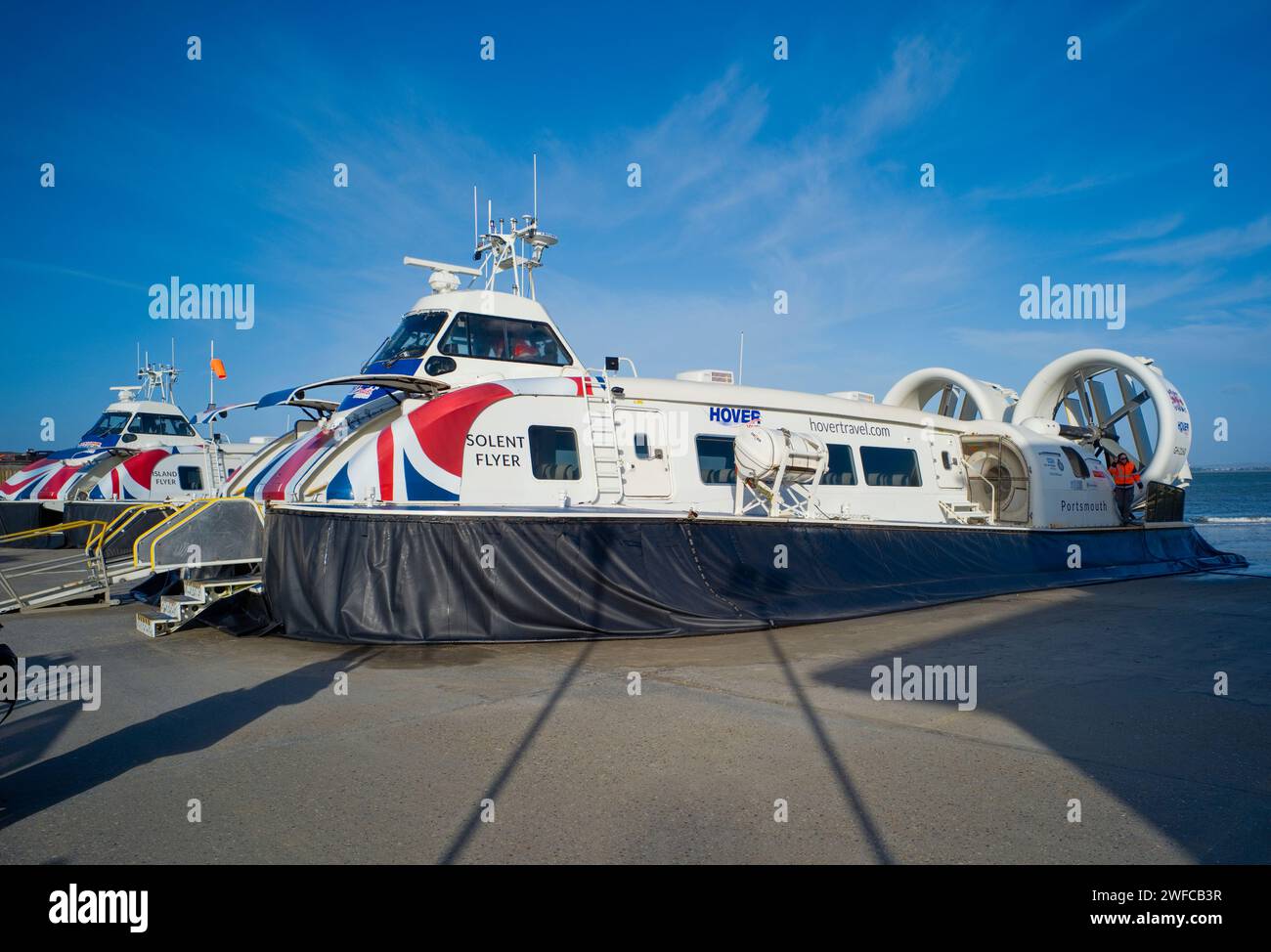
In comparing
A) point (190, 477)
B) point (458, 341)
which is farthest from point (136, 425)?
point (458, 341)

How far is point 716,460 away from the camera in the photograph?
26.9ft

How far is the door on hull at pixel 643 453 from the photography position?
762cm

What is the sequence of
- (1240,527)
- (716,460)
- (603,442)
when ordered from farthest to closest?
(1240,527), (716,460), (603,442)

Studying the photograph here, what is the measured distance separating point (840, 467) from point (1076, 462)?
4.20m

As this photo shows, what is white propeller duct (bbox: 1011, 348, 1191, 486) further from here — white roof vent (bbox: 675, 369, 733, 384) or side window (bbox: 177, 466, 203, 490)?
side window (bbox: 177, 466, 203, 490)

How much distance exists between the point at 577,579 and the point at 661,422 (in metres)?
1.99

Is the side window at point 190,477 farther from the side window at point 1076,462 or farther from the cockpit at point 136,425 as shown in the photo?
the side window at point 1076,462

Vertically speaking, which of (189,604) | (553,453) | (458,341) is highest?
(458,341)

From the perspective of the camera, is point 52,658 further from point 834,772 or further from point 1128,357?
point 1128,357

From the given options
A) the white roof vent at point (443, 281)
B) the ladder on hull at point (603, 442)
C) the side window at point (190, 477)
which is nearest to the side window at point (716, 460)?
the ladder on hull at point (603, 442)

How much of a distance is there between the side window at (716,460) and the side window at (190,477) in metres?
12.9

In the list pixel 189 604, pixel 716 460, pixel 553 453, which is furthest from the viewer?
pixel 716 460

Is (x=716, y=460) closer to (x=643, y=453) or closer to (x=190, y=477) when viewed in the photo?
(x=643, y=453)

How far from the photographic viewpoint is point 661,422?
7.96 meters
